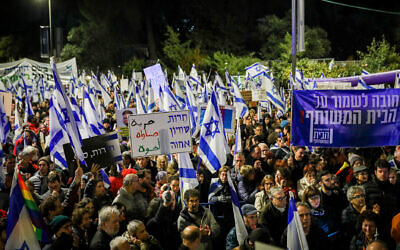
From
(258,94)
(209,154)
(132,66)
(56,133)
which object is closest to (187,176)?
(209,154)

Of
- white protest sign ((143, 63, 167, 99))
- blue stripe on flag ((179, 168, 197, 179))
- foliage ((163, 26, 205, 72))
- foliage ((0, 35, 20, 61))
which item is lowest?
blue stripe on flag ((179, 168, 197, 179))

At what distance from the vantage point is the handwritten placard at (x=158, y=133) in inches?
348

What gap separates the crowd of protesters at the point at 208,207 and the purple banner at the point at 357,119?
1.54 ft

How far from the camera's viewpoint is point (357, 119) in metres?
8.83

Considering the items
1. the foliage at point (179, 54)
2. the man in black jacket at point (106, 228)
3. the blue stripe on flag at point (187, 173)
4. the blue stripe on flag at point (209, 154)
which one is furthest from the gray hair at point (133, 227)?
the foliage at point (179, 54)

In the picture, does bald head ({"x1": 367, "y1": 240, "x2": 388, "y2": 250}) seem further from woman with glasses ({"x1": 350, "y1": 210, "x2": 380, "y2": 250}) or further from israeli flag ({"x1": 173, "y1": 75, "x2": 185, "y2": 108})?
israeli flag ({"x1": 173, "y1": 75, "x2": 185, "y2": 108})

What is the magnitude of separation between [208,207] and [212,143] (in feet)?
5.81

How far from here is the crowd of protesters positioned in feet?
19.3

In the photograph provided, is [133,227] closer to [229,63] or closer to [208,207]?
[208,207]

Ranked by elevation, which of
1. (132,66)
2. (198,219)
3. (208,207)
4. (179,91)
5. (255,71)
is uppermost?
(132,66)

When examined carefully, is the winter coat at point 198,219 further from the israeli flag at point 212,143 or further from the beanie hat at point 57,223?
the israeli flag at point 212,143

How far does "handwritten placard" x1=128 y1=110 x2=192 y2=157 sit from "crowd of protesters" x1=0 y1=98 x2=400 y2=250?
1.53ft

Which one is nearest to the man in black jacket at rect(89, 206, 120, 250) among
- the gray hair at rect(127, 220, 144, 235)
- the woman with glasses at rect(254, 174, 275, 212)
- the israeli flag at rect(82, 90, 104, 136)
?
the gray hair at rect(127, 220, 144, 235)

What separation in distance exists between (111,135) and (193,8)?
4717 centimetres
